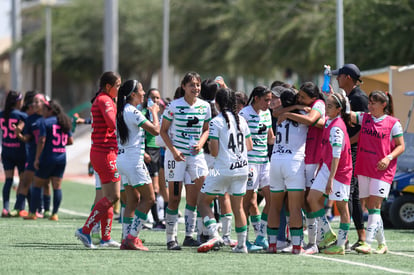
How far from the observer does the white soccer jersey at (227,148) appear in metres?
12.0

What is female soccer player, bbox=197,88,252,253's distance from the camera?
12.0 meters

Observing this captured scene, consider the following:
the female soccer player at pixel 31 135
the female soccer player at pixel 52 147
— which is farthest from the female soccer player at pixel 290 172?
the female soccer player at pixel 31 135

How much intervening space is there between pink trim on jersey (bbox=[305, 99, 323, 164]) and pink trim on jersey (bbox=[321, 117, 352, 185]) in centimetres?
7

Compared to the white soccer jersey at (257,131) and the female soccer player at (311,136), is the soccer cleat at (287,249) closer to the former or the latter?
the female soccer player at (311,136)

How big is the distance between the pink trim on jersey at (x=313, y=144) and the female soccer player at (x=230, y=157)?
0.66 meters

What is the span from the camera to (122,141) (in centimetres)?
1213

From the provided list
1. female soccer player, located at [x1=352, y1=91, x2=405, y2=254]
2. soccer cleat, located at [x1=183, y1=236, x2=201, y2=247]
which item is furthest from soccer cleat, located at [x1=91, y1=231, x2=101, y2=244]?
female soccer player, located at [x1=352, y1=91, x2=405, y2=254]

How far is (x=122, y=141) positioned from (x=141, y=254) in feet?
4.22

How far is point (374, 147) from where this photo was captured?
40.7 ft

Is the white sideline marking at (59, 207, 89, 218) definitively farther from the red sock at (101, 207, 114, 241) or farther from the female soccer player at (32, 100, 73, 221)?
the red sock at (101, 207, 114, 241)

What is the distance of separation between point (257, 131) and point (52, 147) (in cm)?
540

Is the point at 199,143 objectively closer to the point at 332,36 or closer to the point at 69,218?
the point at 69,218

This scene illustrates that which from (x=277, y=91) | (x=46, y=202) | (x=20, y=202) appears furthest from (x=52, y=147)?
(x=277, y=91)

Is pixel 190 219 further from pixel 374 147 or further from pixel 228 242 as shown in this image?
pixel 374 147
